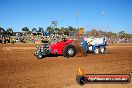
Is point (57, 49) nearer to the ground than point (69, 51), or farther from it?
farther from it

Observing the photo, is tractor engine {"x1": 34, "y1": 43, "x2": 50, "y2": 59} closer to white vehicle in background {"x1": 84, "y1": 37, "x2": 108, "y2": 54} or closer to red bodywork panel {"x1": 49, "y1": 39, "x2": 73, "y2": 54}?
red bodywork panel {"x1": 49, "y1": 39, "x2": 73, "y2": 54}

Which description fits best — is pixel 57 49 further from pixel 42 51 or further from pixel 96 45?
pixel 96 45

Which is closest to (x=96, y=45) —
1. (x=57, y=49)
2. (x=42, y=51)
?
(x=57, y=49)

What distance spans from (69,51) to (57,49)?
79 cm

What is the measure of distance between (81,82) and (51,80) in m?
1.76

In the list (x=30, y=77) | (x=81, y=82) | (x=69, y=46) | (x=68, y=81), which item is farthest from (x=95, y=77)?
(x=69, y=46)

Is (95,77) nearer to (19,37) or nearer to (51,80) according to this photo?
(51,80)

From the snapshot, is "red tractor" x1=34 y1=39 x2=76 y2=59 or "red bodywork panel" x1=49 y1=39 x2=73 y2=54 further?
"red bodywork panel" x1=49 y1=39 x2=73 y2=54

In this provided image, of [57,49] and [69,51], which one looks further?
[69,51]

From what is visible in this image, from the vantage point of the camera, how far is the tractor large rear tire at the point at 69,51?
16.5m

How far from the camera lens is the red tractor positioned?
16.2m

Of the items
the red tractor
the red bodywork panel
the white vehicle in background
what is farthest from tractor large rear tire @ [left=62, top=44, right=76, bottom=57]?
the white vehicle in background

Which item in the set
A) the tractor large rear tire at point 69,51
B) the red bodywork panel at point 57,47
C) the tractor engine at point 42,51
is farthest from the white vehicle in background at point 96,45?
the tractor engine at point 42,51

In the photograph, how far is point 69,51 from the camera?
16.7m
